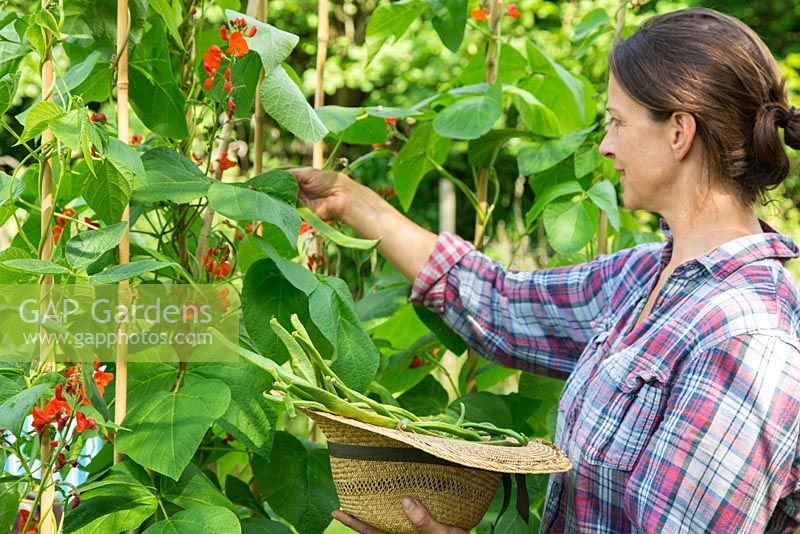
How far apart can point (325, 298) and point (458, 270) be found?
1.40ft

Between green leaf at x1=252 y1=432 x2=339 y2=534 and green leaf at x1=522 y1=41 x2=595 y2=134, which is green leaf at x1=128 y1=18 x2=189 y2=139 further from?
green leaf at x1=522 y1=41 x2=595 y2=134

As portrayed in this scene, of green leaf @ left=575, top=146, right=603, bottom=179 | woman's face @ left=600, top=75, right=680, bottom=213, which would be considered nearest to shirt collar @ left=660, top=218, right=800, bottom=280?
woman's face @ left=600, top=75, right=680, bottom=213

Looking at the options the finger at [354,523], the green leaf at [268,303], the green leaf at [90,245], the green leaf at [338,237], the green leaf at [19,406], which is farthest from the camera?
the green leaf at [338,237]

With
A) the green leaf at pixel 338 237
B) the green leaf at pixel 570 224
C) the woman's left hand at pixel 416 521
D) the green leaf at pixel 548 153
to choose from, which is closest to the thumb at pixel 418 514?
the woman's left hand at pixel 416 521

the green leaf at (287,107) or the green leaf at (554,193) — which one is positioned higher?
the green leaf at (287,107)

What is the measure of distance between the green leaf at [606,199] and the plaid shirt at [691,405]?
0.09 m

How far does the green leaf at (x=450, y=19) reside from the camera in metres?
1.54

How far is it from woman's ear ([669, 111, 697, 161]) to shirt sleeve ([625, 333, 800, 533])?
0.27 metres

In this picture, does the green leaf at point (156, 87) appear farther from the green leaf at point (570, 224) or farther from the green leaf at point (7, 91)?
the green leaf at point (570, 224)

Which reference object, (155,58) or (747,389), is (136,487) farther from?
(747,389)

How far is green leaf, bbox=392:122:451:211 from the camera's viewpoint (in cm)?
164

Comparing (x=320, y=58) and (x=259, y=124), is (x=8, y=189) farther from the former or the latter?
(x=320, y=58)

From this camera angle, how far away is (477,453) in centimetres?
104

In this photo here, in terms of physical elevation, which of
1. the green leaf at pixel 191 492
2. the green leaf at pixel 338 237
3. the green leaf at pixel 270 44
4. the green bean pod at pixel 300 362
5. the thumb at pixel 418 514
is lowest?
the green leaf at pixel 191 492
